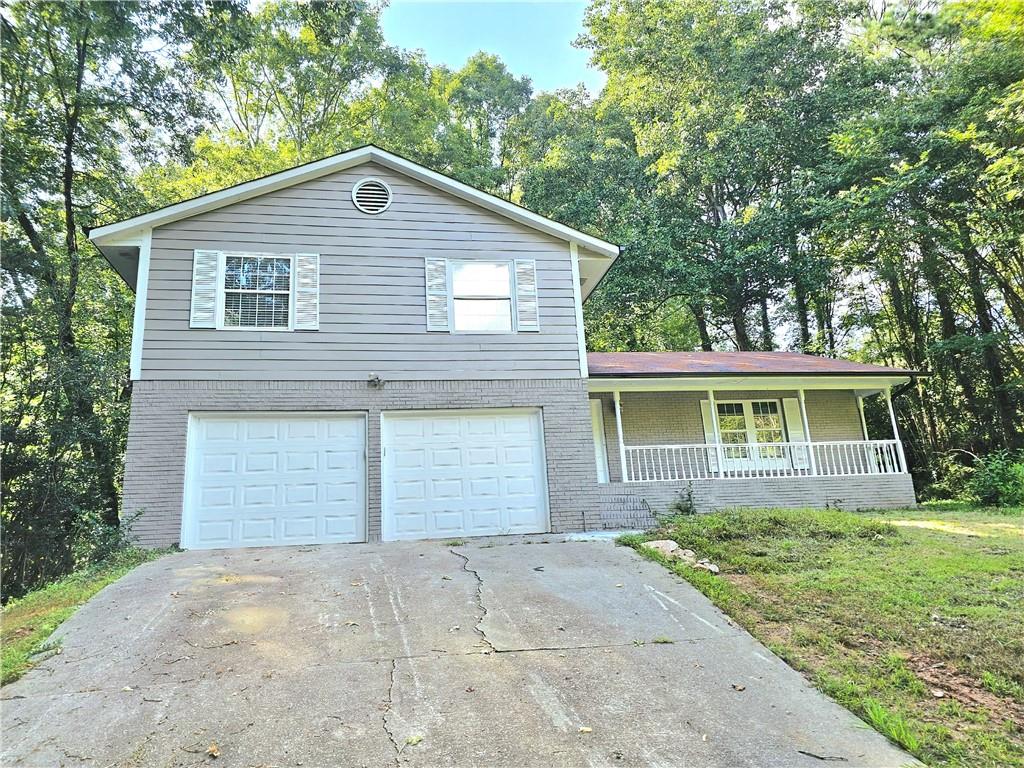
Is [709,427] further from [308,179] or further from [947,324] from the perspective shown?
[947,324]

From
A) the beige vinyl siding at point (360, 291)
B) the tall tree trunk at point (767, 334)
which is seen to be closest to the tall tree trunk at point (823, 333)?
the tall tree trunk at point (767, 334)

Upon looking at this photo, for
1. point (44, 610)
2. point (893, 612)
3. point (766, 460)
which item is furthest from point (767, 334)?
point (44, 610)

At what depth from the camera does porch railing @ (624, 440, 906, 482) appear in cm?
1245

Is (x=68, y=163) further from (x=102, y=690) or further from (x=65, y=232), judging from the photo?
(x=102, y=690)

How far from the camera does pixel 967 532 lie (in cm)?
878

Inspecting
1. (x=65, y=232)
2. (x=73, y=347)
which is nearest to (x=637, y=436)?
(x=73, y=347)

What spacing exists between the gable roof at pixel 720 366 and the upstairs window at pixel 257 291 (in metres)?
6.14

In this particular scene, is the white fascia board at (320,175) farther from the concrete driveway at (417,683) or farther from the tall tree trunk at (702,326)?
the tall tree trunk at (702,326)

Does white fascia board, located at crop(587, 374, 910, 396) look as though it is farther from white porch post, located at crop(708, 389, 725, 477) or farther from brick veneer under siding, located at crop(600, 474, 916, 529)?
brick veneer under siding, located at crop(600, 474, 916, 529)

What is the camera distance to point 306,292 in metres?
9.31

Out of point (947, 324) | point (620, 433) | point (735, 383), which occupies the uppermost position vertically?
point (947, 324)

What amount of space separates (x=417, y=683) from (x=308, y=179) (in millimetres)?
8659

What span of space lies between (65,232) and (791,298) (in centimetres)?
2357

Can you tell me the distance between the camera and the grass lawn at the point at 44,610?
4285 millimetres
